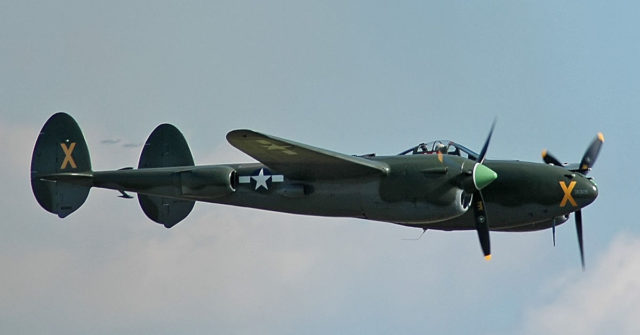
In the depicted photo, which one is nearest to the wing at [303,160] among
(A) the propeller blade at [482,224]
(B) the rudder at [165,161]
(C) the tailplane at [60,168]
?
(A) the propeller blade at [482,224]

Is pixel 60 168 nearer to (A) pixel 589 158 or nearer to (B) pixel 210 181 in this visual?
(B) pixel 210 181

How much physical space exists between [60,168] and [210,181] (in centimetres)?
496

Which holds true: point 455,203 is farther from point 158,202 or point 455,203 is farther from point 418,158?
point 158,202

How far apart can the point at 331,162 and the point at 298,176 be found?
44.0 inches

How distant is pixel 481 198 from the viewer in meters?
28.7

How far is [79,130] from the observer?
1283 inches

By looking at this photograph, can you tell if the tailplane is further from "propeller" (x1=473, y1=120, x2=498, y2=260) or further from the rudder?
"propeller" (x1=473, y1=120, x2=498, y2=260)

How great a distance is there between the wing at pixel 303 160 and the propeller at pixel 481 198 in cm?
209

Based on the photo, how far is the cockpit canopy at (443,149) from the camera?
28906 millimetres

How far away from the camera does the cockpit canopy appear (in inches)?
1138

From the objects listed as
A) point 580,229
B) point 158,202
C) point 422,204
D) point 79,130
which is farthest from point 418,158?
point 79,130

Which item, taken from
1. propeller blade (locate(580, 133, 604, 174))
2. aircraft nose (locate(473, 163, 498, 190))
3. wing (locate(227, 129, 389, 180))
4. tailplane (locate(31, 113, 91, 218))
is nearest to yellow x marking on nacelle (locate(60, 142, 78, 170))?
tailplane (locate(31, 113, 91, 218))

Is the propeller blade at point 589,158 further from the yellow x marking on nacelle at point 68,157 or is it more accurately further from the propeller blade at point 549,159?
the yellow x marking on nacelle at point 68,157

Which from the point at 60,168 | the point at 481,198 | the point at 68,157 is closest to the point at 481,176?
the point at 481,198
